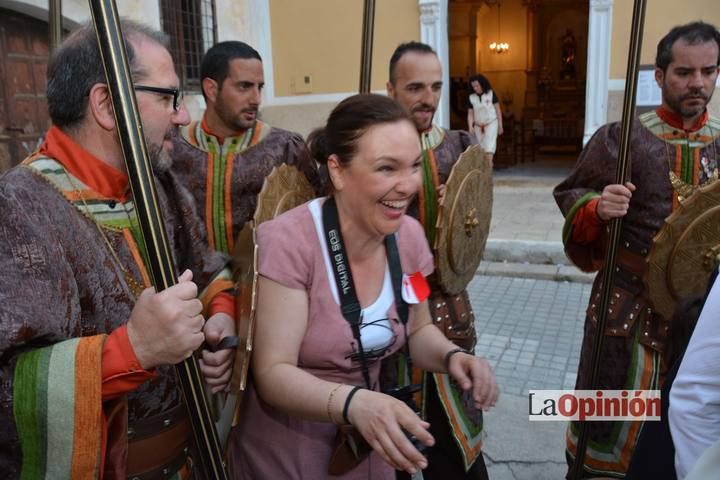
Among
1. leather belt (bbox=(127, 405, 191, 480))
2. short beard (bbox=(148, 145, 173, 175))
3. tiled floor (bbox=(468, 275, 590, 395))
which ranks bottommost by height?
tiled floor (bbox=(468, 275, 590, 395))

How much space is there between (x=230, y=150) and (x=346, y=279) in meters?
1.56

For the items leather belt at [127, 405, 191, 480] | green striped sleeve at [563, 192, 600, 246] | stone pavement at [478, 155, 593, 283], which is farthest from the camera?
stone pavement at [478, 155, 593, 283]

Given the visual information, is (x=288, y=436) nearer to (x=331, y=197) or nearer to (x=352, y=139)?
(x=331, y=197)

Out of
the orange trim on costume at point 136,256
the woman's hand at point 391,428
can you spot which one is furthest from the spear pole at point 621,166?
the orange trim on costume at point 136,256

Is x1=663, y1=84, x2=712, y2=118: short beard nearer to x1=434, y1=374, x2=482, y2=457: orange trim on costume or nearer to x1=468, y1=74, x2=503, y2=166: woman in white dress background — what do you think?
x1=434, y1=374, x2=482, y2=457: orange trim on costume

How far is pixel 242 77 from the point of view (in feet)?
9.70

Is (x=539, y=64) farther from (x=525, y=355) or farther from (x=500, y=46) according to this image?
(x=525, y=355)

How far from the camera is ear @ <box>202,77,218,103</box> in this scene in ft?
9.89

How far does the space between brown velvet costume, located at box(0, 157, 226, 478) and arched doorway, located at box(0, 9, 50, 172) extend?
5.09 m

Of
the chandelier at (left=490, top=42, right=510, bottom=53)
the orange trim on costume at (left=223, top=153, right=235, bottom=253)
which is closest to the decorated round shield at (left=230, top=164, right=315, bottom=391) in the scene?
the orange trim on costume at (left=223, top=153, right=235, bottom=253)

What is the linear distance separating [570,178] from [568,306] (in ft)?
10.0

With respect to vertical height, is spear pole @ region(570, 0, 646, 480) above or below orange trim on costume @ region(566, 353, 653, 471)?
above

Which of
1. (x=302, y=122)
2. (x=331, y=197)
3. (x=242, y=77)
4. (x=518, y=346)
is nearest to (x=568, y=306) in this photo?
(x=518, y=346)

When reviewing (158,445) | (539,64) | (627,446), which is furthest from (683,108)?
(539,64)
